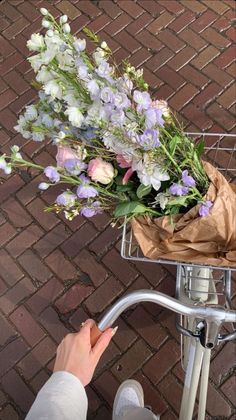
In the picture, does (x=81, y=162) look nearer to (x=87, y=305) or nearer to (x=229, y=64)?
(x=87, y=305)

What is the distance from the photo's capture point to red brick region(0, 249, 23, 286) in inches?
102

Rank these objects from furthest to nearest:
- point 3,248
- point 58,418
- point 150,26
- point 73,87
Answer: point 150,26
point 3,248
point 58,418
point 73,87

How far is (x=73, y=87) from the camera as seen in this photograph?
1.00m

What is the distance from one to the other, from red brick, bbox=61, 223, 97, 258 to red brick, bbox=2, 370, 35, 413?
27.6 inches

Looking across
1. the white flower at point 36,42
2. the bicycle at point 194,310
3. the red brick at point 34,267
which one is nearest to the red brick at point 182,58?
the red brick at point 34,267

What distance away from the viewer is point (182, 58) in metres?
3.02

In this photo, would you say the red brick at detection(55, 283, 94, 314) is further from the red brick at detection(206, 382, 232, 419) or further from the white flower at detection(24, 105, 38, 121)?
the white flower at detection(24, 105, 38, 121)

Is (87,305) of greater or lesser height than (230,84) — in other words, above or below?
below

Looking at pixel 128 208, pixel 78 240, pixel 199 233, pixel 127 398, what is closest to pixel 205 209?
pixel 199 233

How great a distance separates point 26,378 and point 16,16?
2.52m

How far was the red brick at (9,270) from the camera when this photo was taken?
2598 millimetres

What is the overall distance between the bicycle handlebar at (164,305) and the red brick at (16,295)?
1435 mm

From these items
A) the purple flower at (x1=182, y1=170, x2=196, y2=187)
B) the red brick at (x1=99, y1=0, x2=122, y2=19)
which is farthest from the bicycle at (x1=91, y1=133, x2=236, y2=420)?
the red brick at (x1=99, y1=0, x2=122, y2=19)

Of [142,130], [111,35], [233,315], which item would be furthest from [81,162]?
[111,35]
